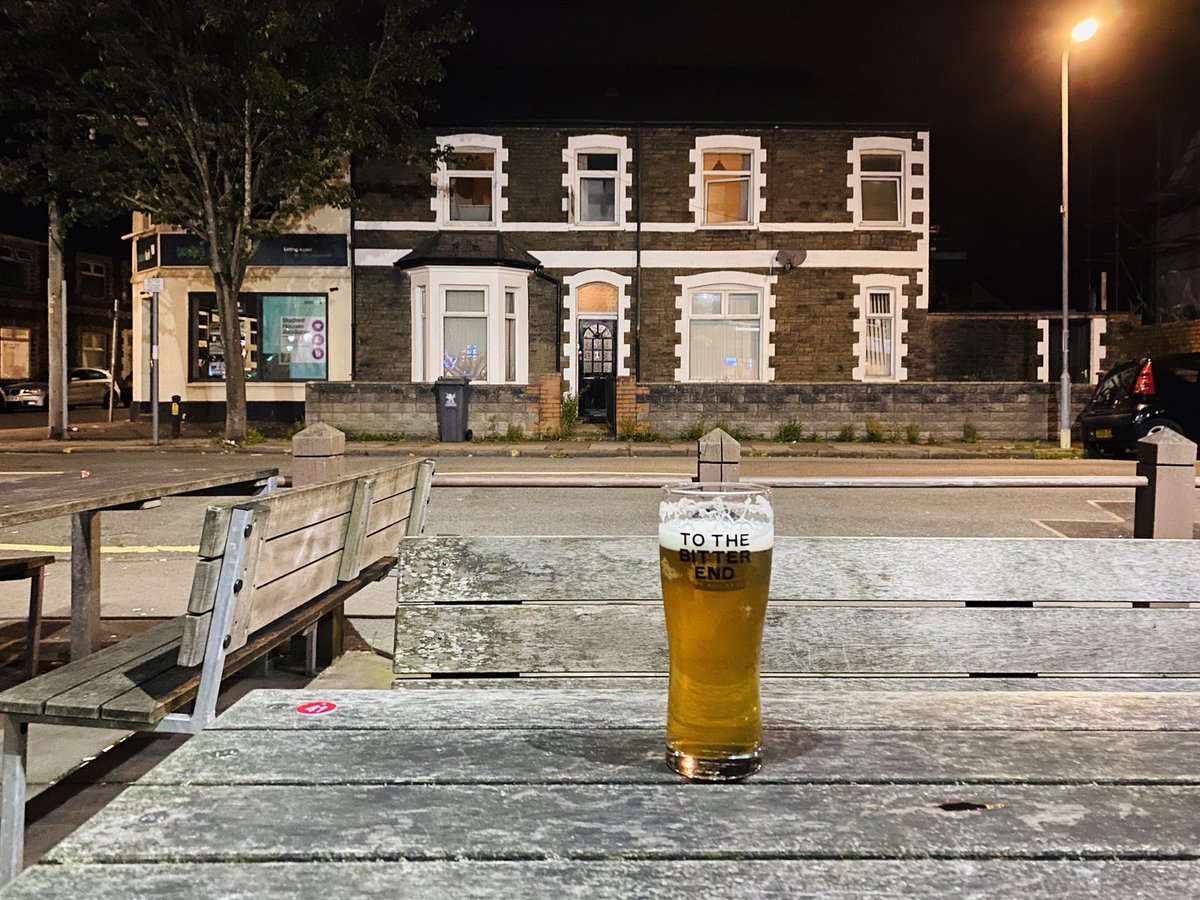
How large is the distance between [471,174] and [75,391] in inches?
838

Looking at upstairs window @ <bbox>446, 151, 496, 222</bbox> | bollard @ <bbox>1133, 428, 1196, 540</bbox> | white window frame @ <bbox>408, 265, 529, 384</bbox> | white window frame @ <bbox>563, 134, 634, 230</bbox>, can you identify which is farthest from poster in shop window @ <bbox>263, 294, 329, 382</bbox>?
bollard @ <bbox>1133, 428, 1196, 540</bbox>

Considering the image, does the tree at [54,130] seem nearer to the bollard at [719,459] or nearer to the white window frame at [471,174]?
the white window frame at [471,174]

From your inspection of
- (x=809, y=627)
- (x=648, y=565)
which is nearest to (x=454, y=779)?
(x=648, y=565)

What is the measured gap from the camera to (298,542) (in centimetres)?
382

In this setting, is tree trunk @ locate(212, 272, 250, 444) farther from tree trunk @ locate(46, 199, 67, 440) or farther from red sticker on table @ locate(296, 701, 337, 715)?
red sticker on table @ locate(296, 701, 337, 715)

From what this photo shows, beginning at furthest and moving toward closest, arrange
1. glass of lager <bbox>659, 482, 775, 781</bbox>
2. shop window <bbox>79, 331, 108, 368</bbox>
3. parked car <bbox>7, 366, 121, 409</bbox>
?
shop window <bbox>79, 331, 108, 368</bbox>
parked car <bbox>7, 366, 121, 409</bbox>
glass of lager <bbox>659, 482, 775, 781</bbox>

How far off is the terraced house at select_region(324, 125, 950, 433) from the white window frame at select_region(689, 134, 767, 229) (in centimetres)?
4

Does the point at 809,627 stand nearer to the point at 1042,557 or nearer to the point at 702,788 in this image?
the point at 1042,557

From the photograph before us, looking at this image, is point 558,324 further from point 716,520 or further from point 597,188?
point 716,520

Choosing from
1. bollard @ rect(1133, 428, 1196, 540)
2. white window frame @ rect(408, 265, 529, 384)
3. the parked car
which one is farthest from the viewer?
the parked car

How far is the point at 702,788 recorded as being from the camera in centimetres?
140

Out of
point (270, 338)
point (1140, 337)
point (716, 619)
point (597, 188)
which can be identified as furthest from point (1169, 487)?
point (1140, 337)

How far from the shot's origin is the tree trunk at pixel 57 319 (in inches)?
779

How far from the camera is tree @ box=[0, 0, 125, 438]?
17.7m
